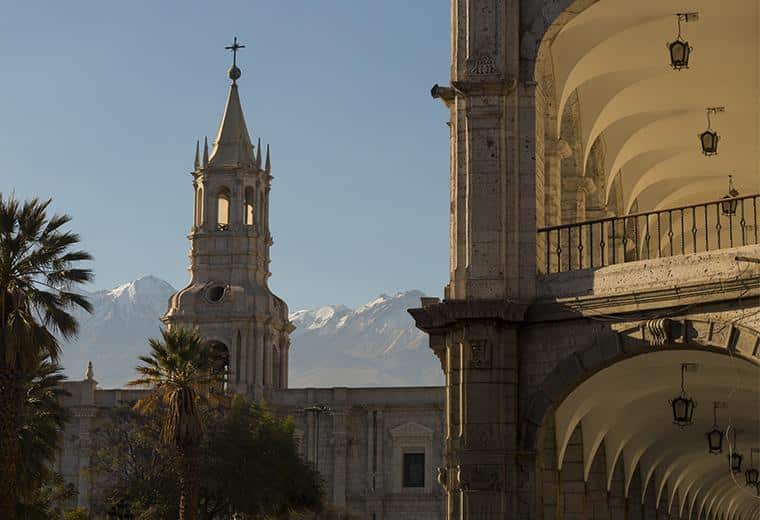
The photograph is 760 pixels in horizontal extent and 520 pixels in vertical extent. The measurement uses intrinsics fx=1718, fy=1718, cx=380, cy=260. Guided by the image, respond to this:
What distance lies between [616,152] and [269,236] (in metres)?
48.5

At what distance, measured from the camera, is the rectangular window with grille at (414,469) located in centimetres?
7800

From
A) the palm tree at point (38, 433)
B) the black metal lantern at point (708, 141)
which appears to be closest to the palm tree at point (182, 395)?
the palm tree at point (38, 433)

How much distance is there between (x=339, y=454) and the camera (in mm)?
77625

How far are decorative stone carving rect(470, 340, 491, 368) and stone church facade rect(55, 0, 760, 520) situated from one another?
28mm

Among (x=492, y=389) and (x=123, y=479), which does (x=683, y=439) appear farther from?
(x=123, y=479)

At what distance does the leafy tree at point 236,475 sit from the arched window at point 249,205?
22472mm

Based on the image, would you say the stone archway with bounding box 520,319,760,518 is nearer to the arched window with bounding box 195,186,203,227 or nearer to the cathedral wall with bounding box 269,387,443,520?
the cathedral wall with bounding box 269,387,443,520

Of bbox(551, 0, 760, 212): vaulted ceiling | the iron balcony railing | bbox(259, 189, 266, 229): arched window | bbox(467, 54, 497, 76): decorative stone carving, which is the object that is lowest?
the iron balcony railing

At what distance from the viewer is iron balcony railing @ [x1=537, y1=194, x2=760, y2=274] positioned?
2450 centimetres

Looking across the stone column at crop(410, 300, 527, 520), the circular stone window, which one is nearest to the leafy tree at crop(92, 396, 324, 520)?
the circular stone window

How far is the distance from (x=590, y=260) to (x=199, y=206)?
5533 centimetres

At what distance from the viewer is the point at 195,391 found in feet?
145

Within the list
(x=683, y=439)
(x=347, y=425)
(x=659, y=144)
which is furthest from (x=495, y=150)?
(x=347, y=425)

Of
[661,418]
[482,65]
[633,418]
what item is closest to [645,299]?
[482,65]
